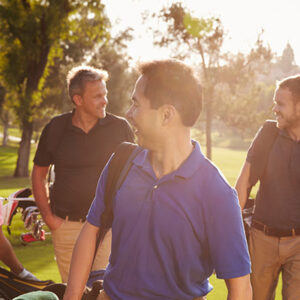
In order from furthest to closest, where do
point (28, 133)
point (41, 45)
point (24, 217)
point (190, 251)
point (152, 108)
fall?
point (28, 133), point (41, 45), point (24, 217), point (152, 108), point (190, 251)

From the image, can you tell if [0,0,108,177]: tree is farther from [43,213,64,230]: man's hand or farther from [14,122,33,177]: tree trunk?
[43,213,64,230]: man's hand

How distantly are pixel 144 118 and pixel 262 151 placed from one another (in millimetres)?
1982

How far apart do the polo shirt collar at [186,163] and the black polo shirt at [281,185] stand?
1776 millimetres

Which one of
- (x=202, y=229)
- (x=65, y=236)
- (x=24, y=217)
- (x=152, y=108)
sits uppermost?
(x=152, y=108)

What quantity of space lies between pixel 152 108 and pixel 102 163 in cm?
236

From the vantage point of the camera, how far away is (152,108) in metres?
2.17

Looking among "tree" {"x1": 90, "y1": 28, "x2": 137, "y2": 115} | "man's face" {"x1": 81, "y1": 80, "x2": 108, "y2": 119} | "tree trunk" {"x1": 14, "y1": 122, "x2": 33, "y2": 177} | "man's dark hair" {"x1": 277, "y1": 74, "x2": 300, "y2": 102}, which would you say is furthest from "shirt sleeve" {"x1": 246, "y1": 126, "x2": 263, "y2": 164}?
"tree" {"x1": 90, "y1": 28, "x2": 137, "y2": 115}

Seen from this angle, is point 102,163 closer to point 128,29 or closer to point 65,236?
point 65,236

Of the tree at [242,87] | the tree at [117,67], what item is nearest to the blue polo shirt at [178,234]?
the tree at [242,87]

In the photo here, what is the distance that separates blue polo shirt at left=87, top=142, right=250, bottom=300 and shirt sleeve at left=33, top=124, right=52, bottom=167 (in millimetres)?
2421

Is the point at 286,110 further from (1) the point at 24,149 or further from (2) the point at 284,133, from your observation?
(1) the point at 24,149

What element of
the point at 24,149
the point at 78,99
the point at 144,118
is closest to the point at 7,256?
the point at 78,99

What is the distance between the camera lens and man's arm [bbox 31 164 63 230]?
455cm

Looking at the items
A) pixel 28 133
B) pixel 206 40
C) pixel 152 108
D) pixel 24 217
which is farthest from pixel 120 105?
pixel 152 108
